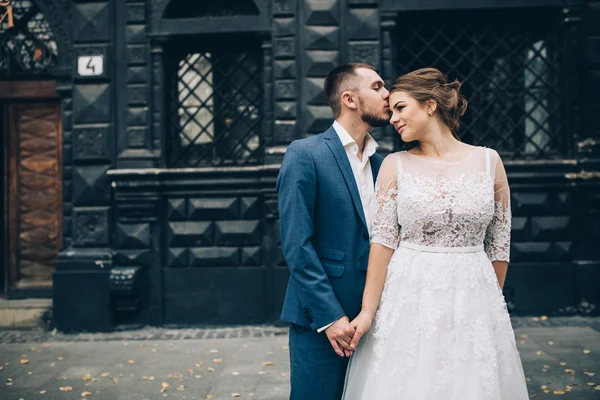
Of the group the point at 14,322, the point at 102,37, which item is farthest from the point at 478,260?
the point at 14,322

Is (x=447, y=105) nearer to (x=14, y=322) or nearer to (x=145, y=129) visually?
(x=145, y=129)

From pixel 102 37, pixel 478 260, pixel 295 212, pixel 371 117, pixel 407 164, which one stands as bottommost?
pixel 478 260

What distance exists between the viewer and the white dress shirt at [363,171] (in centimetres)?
286

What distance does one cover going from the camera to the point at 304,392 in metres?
2.72

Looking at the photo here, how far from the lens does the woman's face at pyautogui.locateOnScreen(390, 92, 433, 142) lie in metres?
2.63

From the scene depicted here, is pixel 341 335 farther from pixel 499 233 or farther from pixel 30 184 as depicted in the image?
pixel 30 184

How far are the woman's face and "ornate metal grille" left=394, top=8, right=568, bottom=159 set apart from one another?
485 centimetres

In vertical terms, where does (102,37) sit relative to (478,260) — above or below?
above

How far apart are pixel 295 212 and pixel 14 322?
6.16 m

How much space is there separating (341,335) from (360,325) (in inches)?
4.0

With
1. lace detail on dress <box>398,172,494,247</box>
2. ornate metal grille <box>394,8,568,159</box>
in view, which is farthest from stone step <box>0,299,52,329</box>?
lace detail on dress <box>398,172,494,247</box>

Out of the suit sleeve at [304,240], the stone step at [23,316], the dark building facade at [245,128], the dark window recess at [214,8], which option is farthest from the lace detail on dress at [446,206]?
the stone step at [23,316]

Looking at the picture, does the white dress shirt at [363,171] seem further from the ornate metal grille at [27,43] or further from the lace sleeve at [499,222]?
the ornate metal grille at [27,43]

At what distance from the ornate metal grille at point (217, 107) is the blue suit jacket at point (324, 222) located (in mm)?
4606
